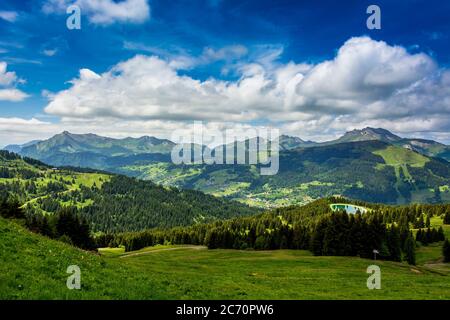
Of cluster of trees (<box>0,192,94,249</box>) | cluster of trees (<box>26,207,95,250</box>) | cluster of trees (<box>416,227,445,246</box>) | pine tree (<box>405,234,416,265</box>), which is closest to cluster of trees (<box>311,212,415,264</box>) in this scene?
pine tree (<box>405,234,416,265</box>)

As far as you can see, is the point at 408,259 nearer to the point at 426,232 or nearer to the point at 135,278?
the point at 426,232

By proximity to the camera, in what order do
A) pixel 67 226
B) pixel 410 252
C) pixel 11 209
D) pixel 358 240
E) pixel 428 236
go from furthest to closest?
pixel 428 236 → pixel 410 252 → pixel 358 240 → pixel 67 226 → pixel 11 209

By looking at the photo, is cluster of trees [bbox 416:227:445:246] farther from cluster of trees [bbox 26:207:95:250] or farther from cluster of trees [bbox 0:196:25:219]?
cluster of trees [bbox 0:196:25:219]

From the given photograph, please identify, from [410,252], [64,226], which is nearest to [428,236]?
[410,252]

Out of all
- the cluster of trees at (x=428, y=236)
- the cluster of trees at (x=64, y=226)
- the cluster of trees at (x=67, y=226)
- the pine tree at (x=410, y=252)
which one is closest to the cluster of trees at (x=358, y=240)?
the pine tree at (x=410, y=252)

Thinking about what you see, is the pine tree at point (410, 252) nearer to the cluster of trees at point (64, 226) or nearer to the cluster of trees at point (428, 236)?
the cluster of trees at point (428, 236)

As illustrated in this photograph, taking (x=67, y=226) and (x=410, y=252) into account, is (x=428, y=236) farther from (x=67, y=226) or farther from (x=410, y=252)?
(x=67, y=226)

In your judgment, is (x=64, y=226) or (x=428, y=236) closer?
(x=64, y=226)
